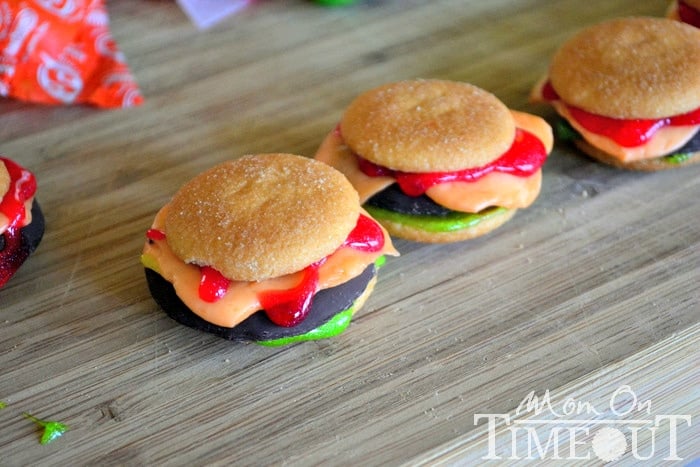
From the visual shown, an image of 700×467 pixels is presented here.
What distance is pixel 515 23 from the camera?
3549 mm

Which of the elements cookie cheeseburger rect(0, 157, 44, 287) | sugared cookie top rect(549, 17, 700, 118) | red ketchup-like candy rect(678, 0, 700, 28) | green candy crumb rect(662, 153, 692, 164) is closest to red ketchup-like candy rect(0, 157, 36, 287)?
cookie cheeseburger rect(0, 157, 44, 287)

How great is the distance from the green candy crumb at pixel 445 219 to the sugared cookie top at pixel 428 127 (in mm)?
171

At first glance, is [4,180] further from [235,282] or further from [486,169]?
[486,169]

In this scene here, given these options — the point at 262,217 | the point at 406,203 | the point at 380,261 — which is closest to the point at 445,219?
the point at 406,203

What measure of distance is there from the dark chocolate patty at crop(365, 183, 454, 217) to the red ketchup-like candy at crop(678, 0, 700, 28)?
5.11 feet

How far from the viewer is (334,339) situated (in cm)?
216

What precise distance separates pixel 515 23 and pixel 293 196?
1.94m

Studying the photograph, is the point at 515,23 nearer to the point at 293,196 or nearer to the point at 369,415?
the point at 293,196

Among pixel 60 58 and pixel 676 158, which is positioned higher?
pixel 60 58

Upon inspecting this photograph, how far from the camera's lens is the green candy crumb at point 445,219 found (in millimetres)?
2359

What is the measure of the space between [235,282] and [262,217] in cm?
19

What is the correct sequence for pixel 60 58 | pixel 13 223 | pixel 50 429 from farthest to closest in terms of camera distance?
pixel 60 58 → pixel 13 223 → pixel 50 429

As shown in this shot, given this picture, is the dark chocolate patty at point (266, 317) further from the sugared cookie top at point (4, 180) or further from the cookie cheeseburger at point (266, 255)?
the sugared cookie top at point (4, 180)

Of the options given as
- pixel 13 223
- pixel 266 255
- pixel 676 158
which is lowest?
pixel 676 158
